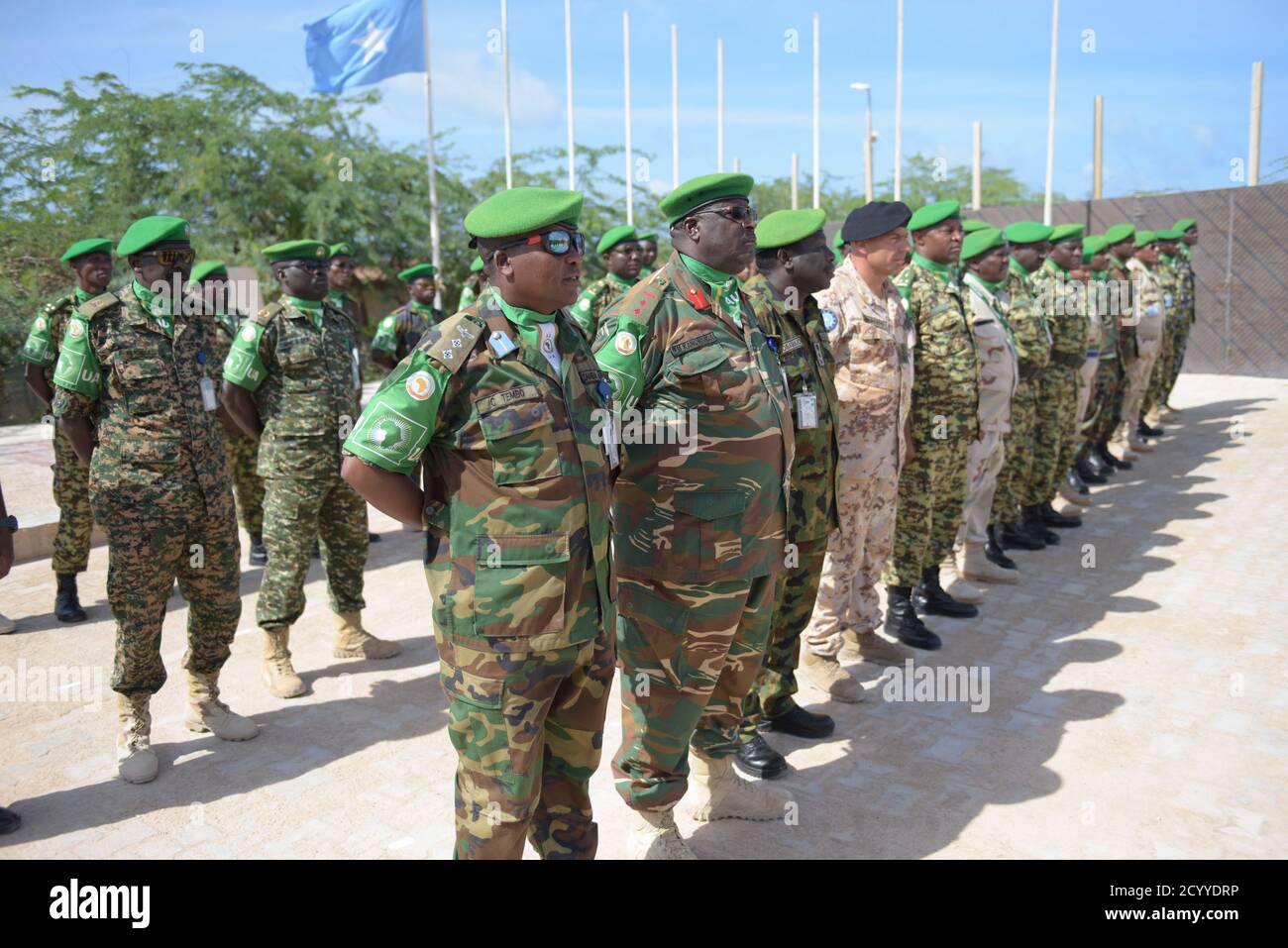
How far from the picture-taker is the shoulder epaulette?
99.5 inches

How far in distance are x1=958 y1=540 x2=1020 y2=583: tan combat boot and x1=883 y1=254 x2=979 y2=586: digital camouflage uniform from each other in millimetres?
1261

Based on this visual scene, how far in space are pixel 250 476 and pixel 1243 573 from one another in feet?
24.0

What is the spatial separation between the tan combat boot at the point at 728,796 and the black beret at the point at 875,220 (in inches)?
100

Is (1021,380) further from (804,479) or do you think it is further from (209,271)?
(209,271)

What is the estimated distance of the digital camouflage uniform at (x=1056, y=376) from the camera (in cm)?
752

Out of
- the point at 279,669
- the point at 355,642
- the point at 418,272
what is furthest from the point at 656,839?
the point at 418,272

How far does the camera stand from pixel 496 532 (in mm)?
2543

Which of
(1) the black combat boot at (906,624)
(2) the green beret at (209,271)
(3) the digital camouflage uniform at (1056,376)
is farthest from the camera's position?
(2) the green beret at (209,271)

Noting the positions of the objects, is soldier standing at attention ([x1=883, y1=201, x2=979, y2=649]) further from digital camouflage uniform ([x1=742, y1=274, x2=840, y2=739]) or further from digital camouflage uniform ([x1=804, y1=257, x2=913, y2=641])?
digital camouflage uniform ([x1=742, y1=274, x2=840, y2=739])

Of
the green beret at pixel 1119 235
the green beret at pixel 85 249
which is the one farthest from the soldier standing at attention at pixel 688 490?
the green beret at pixel 1119 235

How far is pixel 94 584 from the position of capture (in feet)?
23.4

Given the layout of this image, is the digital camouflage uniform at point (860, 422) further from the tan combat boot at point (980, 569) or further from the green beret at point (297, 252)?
the green beret at point (297, 252)

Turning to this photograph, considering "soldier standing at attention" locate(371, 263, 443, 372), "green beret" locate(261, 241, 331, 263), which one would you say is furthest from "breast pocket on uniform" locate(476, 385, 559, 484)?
"soldier standing at attention" locate(371, 263, 443, 372)

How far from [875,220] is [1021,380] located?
311cm
